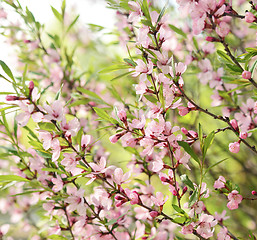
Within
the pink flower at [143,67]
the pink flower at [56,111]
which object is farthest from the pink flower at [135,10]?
the pink flower at [56,111]

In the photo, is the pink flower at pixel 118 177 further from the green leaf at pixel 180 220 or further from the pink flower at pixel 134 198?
the green leaf at pixel 180 220

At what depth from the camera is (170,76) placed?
0.59 metres

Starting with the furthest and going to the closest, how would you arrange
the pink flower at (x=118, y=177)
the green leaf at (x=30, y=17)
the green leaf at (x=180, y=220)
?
the green leaf at (x=30, y=17) < the pink flower at (x=118, y=177) < the green leaf at (x=180, y=220)

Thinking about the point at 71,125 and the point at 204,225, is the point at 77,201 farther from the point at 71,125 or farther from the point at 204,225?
the point at 204,225

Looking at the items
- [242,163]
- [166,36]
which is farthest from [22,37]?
[242,163]

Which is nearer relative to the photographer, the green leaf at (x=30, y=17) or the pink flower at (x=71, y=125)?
the pink flower at (x=71, y=125)

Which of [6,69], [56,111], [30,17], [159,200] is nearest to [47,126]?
[56,111]

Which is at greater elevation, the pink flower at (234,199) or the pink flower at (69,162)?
the pink flower at (69,162)

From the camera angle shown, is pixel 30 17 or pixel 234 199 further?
pixel 30 17

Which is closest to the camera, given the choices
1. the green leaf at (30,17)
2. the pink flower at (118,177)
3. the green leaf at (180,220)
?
the green leaf at (180,220)

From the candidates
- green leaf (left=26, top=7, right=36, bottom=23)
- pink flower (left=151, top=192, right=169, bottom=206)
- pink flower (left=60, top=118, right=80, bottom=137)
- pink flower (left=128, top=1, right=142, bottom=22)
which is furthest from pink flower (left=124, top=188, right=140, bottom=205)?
green leaf (left=26, top=7, right=36, bottom=23)

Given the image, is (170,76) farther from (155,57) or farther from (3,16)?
(3,16)

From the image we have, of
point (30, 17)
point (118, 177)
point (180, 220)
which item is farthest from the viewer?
point (30, 17)

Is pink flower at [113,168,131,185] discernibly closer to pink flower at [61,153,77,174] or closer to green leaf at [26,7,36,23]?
pink flower at [61,153,77,174]
